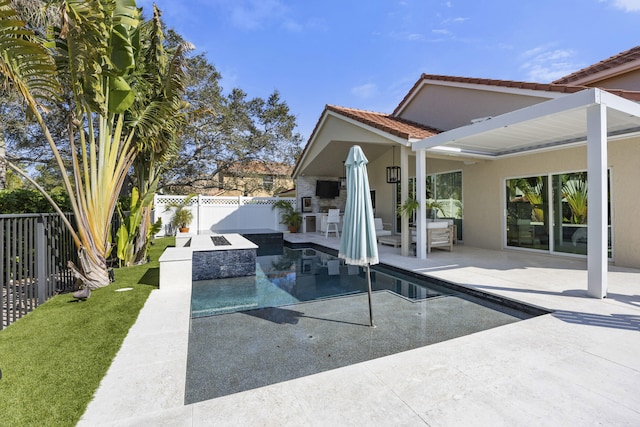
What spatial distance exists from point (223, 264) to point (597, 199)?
27.7ft

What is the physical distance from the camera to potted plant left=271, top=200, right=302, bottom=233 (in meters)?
18.9

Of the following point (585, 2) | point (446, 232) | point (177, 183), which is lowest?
point (446, 232)

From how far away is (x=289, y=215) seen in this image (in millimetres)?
19141

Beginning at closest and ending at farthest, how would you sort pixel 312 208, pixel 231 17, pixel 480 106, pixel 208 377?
pixel 208 377, pixel 480 106, pixel 231 17, pixel 312 208

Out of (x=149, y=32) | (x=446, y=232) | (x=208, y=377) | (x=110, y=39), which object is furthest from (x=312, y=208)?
(x=208, y=377)

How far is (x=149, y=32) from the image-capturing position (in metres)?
8.10

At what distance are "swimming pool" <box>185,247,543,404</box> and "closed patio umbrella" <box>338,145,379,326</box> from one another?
767mm

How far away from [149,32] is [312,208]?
12.9 metres

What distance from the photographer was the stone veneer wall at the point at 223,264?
315 inches

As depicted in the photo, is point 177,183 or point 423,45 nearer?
point 423,45

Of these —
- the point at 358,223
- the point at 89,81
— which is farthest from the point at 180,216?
the point at 358,223

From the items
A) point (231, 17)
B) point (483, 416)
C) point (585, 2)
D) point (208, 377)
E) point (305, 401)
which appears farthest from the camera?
point (231, 17)

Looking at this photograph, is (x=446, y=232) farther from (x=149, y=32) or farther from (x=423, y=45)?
(x=149, y=32)

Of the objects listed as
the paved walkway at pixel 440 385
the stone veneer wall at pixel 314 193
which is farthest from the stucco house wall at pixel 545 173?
the stone veneer wall at pixel 314 193
